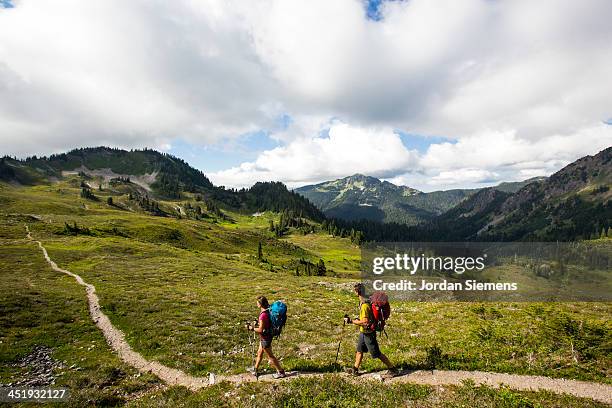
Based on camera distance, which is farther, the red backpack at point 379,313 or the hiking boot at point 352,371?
the hiking boot at point 352,371

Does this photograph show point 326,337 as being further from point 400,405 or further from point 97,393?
point 97,393

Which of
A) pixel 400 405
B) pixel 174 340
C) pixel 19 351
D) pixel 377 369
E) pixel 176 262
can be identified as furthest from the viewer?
pixel 176 262

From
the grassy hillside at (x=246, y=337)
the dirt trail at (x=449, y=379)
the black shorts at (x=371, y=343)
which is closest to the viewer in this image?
the dirt trail at (x=449, y=379)

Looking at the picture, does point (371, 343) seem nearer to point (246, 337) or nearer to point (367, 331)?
point (367, 331)

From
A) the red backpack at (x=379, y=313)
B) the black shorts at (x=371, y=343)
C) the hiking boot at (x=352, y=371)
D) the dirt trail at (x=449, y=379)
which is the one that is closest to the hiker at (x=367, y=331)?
the black shorts at (x=371, y=343)

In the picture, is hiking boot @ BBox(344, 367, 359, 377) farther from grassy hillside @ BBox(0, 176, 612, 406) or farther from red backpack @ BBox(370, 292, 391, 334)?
red backpack @ BBox(370, 292, 391, 334)

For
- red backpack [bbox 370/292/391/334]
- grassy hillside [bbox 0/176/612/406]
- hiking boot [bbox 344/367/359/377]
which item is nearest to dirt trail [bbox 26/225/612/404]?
hiking boot [bbox 344/367/359/377]

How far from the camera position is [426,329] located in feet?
78.0

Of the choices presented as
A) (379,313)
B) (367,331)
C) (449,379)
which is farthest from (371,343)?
(449,379)

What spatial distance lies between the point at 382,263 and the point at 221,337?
2190 centimetres

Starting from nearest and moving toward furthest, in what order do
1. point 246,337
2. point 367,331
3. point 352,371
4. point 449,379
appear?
1. point 449,379
2. point 367,331
3. point 352,371
4. point 246,337

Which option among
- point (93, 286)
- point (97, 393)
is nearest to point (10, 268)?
point (93, 286)

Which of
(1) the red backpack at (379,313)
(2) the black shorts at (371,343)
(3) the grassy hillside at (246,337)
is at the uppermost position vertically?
(1) the red backpack at (379,313)

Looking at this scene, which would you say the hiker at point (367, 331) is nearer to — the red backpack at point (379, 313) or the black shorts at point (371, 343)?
the black shorts at point (371, 343)
